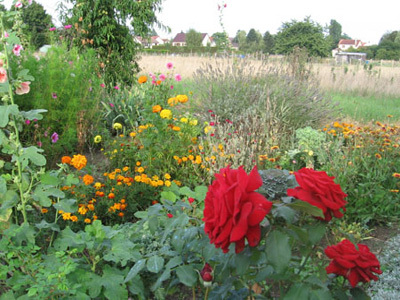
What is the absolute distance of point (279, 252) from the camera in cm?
107

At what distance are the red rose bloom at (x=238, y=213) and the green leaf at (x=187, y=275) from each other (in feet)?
1.85

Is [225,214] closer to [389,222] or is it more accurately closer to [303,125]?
[389,222]

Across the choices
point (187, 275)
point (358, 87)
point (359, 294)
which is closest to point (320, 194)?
point (359, 294)

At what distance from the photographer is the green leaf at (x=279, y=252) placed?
1063mm

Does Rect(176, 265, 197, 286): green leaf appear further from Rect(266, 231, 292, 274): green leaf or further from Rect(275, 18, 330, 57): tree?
Rect(275, 18, 330, 57): tree

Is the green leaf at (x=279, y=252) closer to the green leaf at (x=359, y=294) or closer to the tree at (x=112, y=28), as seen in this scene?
the green leaf at (x=359, y=294)

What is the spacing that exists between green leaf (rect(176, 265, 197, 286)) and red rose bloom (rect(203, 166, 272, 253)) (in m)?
0.56

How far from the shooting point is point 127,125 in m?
5.21

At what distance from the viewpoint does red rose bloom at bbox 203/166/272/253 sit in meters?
1.02

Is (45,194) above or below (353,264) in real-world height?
below

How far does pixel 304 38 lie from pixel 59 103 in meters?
24.0

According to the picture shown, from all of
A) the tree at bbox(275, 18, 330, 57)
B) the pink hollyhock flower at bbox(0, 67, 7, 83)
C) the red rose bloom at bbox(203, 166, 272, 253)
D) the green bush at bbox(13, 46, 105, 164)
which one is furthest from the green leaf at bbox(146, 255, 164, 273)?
the tree at bbox(275, 18, 330, 57)

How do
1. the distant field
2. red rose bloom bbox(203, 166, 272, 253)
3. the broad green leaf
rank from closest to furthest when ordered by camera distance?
red rose bloom bbox(203, 166, 272, 253) < the broad green leaf < the distant field

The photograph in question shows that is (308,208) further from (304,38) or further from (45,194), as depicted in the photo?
(304,38)
